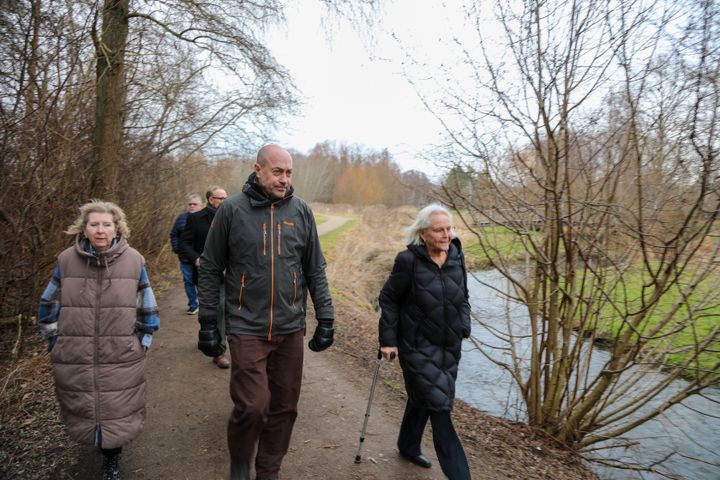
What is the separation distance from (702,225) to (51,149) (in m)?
6.60

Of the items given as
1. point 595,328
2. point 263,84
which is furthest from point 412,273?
point 263,84

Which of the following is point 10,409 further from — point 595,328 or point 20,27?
point 595,328

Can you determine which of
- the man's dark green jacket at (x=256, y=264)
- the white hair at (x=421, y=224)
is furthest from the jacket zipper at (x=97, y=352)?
the white hair at (x=421, y=224)

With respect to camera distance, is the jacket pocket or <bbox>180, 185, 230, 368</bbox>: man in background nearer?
the jacket pocket

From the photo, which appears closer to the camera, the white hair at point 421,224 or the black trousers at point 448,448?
the black trousers at point 448,448

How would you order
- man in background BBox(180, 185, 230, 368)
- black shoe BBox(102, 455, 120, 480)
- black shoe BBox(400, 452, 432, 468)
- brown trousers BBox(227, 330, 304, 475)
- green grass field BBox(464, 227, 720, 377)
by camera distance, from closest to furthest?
1. brown trousers BBox(227, 330, 304, 475)
2. black shoe BBox(102, 455, 120, 480)
3. black shoe BBox(400, 452, 432, 468)
4. green grass field BBox(464, 227, 720, 377)
5. man in background BBox(180, 185, 230, 368)

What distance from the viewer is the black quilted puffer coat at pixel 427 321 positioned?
3305mm

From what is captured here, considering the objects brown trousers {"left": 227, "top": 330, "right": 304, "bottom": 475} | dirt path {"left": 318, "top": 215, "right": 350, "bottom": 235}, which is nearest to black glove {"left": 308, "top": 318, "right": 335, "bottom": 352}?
brown trousers {"left": 227, "top": 330, "right": 304, "bottom": 475}

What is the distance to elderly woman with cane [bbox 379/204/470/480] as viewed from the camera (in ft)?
10.7

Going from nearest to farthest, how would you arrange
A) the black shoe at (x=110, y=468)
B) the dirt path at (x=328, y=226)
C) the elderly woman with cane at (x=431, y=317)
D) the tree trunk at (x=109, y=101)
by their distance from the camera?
the black shoe at (x=110, y=468) < the elderly woman with cane at (x=431, y=317) < the tree trunk at (x=109, y=101) < the dirt path at (x=328, y=226)

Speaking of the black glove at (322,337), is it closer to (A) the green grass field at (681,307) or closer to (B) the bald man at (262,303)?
(B) the bald man at (262,303)

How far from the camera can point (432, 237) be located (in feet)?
11.3

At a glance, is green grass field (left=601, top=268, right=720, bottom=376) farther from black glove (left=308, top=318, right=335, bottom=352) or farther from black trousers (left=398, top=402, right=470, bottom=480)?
black glove (left=308, top=318, right=335, bottom=352)

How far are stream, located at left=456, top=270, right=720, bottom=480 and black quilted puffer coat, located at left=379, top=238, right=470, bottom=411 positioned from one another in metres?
1.81
